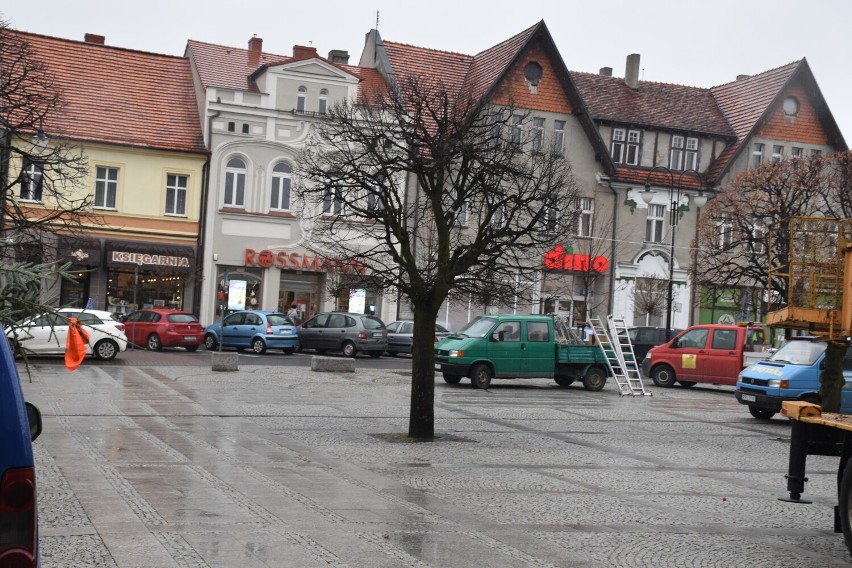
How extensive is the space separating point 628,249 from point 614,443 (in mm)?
34734

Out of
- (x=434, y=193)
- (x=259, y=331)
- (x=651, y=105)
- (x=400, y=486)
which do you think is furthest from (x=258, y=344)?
(x=400, y=486)

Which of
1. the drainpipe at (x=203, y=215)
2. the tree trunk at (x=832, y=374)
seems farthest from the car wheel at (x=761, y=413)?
the drainpipe at (x=203, y=215)

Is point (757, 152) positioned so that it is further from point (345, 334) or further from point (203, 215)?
point (203, 215)

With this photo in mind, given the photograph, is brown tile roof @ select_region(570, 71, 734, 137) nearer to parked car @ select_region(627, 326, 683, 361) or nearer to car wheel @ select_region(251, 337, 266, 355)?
parked car @ select_region(627, 326, 683, 361)

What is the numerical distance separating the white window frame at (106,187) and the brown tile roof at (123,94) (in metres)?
1.19

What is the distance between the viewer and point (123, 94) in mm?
48281

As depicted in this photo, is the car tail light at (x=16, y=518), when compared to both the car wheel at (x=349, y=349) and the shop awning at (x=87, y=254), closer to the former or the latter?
the car wheel at (x=349, y=349)

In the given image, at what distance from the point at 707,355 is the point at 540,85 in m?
22.4

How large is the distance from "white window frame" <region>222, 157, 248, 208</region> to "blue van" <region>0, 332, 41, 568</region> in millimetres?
43134

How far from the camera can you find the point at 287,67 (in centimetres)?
4747

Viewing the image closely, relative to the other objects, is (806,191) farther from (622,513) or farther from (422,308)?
(622,513)

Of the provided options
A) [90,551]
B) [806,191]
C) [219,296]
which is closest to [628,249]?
[806,191]

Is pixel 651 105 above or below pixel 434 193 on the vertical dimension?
Result: above

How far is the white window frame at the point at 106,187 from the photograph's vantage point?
4509cm
